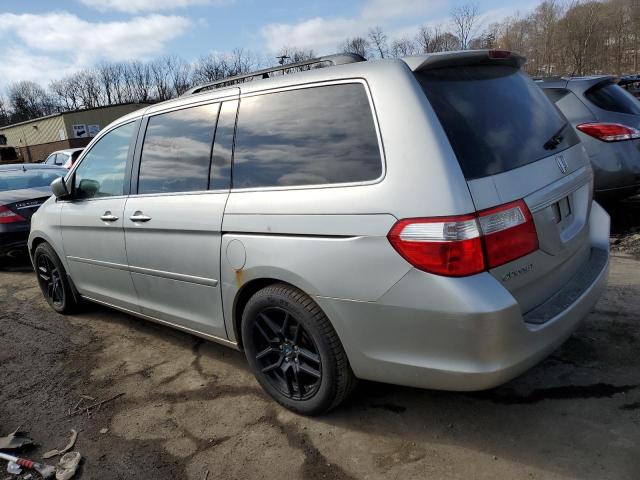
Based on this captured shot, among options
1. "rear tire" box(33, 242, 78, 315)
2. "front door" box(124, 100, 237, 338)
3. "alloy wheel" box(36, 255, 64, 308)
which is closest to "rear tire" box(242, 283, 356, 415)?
"front door" box(124, 100, 237, 338)

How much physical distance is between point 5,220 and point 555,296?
265 inches

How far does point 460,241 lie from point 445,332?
1.26 feet

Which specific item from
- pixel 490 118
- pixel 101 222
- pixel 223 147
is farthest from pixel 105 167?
pixel 490 118

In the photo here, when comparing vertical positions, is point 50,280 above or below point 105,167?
below

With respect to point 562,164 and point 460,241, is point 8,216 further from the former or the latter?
point 562,164

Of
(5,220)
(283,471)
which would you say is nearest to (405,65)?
(283,471)

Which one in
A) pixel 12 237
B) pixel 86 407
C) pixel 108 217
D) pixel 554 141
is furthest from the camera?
pixel 12 237

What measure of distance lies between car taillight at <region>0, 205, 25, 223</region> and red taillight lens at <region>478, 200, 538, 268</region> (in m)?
6.53

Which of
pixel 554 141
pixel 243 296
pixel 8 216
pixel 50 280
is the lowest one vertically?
pixel 50 280

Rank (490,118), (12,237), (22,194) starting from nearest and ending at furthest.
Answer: (490,118), (12,237), (22,194)

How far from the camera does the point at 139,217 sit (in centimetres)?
338

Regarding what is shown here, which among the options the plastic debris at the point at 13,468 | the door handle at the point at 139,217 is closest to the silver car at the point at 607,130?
the door handle at the point at 139,217

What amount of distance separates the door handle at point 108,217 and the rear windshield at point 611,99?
4987 mm

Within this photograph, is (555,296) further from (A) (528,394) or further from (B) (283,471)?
(B) (283,471)
